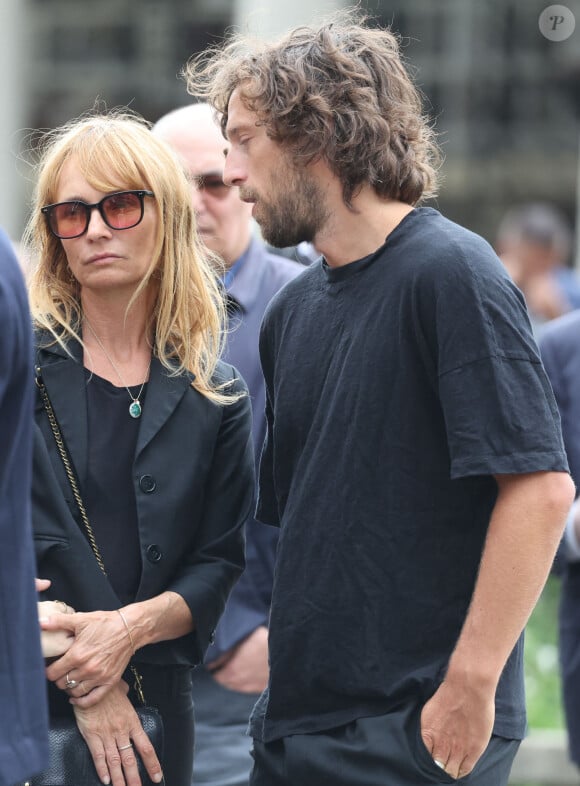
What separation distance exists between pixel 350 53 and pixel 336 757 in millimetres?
1356

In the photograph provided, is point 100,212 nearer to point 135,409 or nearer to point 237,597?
point 135,409

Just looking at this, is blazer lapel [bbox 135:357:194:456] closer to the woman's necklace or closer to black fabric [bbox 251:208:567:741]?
the woman's necklace

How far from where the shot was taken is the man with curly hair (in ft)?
8.05

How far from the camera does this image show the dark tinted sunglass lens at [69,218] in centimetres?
296

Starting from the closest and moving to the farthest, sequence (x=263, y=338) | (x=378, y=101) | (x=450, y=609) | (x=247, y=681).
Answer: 1. (x=450, y=609)
2. (x=378, y=101)
3. (x=263, y=338)
4. (x=247, y=681)

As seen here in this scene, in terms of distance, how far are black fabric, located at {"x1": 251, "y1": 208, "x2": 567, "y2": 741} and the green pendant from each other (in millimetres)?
420

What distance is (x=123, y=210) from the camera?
298cm

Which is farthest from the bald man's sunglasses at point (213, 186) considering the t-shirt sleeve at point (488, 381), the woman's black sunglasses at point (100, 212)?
the t-shirt sleeve at point (488, 381)

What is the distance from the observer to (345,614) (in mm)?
2605

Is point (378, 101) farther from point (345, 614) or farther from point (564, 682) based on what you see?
point (564, 682)

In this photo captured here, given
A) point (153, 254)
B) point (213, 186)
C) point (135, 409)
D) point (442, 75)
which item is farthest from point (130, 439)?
point (442, 75)

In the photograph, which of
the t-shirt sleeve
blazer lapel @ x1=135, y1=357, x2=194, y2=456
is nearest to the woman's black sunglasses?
blazer lapel @ x1=135, y1=357, x2=194, y2=456

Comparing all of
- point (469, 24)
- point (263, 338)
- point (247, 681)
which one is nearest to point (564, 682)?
point (247, 681)

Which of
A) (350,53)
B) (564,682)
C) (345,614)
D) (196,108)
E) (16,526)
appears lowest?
(564,682)
